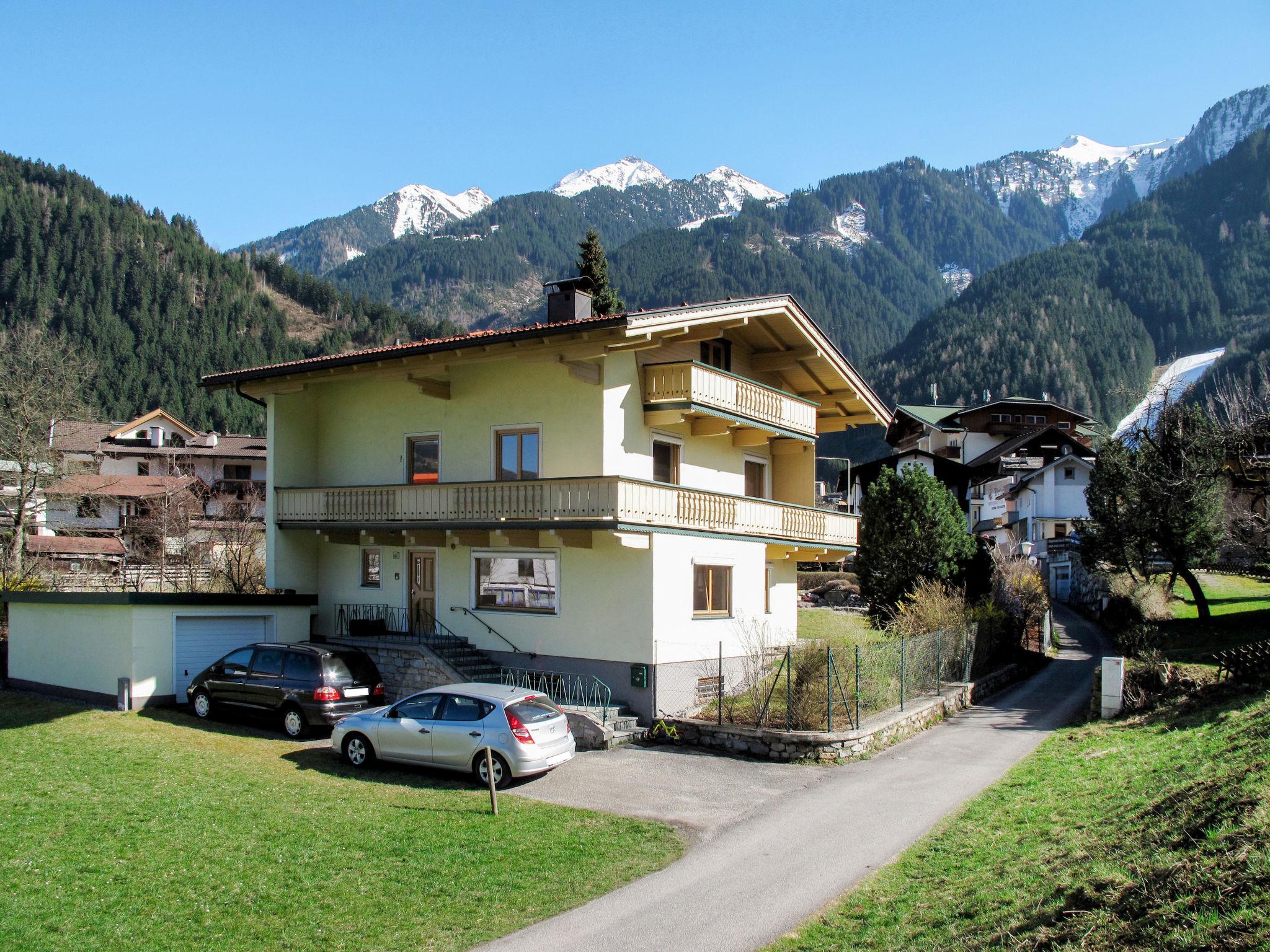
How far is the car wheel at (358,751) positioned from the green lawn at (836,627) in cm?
1447

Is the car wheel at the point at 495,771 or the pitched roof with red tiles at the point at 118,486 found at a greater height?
the pitched roof with red tiles at the point at 118,486

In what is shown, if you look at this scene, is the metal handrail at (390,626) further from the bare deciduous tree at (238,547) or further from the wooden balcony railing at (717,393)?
the wooden balcony railing at (717,393)

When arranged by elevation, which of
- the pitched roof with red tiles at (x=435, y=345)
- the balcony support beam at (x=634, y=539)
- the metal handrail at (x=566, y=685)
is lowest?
the metal handrail at (x=566, y=685)

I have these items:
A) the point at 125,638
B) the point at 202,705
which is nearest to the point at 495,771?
the point at 202,705

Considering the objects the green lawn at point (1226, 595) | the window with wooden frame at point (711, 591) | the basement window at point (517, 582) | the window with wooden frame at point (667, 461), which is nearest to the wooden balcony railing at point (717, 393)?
the window with wooden frame at point (667, 461)

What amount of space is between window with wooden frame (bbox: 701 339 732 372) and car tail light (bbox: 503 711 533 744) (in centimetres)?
1237

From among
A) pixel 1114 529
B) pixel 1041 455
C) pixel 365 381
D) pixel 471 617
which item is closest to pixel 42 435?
pixel 365 381

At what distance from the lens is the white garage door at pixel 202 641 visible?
1991 centimetres

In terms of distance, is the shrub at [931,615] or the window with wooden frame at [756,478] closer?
the shrub at [931,615]

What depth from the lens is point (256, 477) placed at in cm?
7681

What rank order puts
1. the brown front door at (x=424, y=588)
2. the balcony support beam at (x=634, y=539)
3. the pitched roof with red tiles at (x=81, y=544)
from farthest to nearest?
1. the pitched roof with red tiles at (x=81, y=544)
2. the brown front door at (x=424, y=588)
3. the balcony support beam at (x=634, y=539)

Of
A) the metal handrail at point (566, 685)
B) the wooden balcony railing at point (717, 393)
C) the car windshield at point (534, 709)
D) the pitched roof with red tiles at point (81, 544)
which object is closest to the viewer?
the car windshield at point (534, 709)

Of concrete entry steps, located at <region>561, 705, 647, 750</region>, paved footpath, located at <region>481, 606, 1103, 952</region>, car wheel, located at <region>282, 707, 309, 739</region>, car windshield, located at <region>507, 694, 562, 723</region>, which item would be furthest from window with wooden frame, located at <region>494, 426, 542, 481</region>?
paved footpath, located at <region>481, 606, 1103, 952</region>

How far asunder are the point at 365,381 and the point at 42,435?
1770 centimetres
